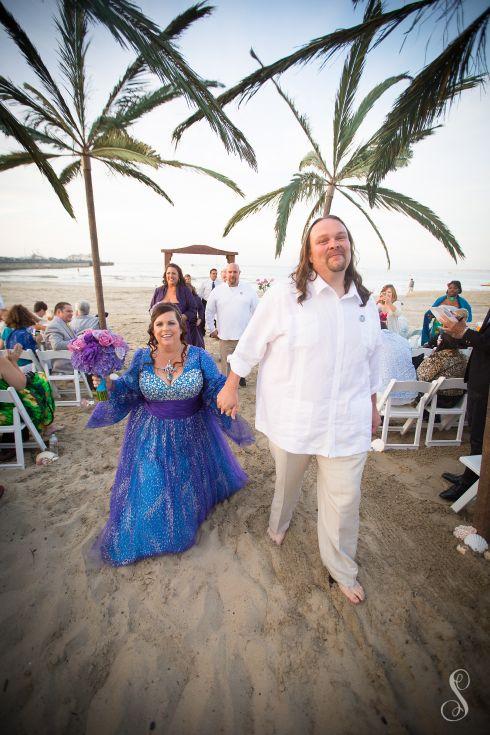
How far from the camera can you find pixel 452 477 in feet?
11.9

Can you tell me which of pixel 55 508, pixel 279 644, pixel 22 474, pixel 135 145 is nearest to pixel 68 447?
pixel 22 474

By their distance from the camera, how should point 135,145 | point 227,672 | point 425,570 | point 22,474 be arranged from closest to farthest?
point 227,672
point 425,570
point 22,474
point 135,145

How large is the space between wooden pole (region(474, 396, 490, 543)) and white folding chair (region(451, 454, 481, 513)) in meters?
0.23

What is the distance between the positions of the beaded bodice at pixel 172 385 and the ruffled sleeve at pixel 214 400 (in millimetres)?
89

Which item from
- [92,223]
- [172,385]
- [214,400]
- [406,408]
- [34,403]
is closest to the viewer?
[172,385]

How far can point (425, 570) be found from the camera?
2.50 meters

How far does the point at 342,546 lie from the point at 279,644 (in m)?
0.71

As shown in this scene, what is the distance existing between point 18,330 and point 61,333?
69cm

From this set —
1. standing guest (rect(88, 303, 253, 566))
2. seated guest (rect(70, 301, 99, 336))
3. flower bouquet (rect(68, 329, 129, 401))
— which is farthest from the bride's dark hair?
seated guest (rect(70, 301, 99, 336))

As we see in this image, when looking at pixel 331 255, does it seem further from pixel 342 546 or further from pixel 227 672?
pixel 227 672

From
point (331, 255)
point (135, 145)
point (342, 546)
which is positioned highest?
point (135, 145)

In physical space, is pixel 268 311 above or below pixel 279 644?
above

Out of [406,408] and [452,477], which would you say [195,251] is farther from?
[452,477]

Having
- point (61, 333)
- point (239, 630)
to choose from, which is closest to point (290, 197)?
point (61, 333)
